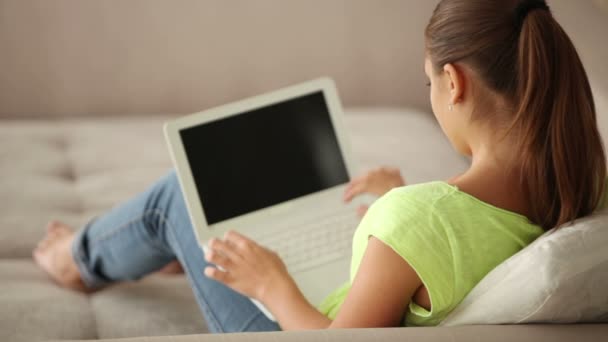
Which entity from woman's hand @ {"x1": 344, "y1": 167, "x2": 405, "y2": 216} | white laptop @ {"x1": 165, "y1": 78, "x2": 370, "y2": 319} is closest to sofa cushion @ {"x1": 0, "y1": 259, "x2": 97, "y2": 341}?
white laptop @ {"x1": 165, "y1": 78, "x2": 370, "y2": 319}

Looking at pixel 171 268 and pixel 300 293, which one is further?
pixel 171 268

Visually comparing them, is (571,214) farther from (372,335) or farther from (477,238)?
(372,335)

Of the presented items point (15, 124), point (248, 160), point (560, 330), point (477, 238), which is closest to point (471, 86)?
point (477, 238)

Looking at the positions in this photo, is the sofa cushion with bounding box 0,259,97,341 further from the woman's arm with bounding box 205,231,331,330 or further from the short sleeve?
the short sleeve

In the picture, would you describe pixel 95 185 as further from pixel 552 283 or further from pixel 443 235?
pixel 552 283

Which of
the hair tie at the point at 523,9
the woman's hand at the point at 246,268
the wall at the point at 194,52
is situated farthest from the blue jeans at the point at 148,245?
the wall at the point at 194,52

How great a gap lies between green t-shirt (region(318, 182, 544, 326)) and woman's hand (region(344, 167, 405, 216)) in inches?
17.8

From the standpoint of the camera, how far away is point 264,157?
5.00 feet

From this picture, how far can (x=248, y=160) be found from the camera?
1.51 meters

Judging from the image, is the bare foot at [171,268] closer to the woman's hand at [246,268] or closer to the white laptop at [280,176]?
the white laptop at [280,176]

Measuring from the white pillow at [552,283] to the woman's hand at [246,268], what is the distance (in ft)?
1.02

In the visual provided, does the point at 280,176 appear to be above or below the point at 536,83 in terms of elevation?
below

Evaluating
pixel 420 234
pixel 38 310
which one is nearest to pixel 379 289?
pixel 420 234

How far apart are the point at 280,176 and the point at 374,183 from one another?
6.7 inches
